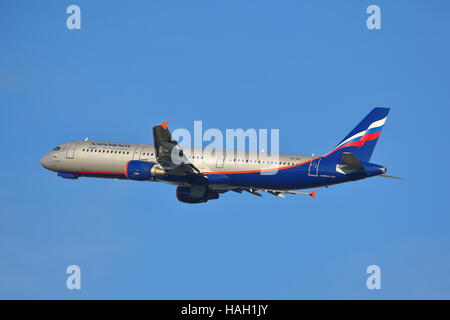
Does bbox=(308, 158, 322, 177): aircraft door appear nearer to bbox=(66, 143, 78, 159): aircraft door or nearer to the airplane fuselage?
the airplane fuselage

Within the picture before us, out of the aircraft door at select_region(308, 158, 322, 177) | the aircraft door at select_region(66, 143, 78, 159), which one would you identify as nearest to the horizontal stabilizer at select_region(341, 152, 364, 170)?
the aircraft door at select_region(308, 158, 322, 177)

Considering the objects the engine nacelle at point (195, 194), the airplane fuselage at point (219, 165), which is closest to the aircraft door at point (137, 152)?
the airplane fuselage at point (219, 165)

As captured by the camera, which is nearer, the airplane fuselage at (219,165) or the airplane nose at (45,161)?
the airplane fuselage at (219,165)

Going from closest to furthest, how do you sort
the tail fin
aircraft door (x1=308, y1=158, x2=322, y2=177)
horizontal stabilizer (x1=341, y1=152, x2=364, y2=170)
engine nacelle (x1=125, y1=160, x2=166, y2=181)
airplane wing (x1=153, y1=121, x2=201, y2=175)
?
horizontal stabilizer (x1=341, y1=152, x2=364, y2=170) → airplane wing (x1=153, y1=121, x2=201, y2=175) → the tail fin → aircraft door (x1=308, y1=158, x2=322, y2=177) → engine nacelle (x1=125, y1=160, x2=166, y2=181)

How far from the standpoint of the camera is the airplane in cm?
8075

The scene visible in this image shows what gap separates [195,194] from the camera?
3521 inches

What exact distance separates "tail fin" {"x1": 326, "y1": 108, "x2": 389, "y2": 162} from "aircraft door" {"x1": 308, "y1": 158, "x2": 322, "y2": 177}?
6.10 ft

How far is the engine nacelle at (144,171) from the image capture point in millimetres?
84875

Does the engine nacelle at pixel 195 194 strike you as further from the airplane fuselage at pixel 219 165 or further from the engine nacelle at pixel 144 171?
the engine nacelle at pixel 144 171

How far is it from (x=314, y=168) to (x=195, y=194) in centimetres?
1327

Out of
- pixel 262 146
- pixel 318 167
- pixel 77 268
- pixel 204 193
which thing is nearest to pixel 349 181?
pixel 318 167

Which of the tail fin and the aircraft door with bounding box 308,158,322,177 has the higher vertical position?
the tail fin
